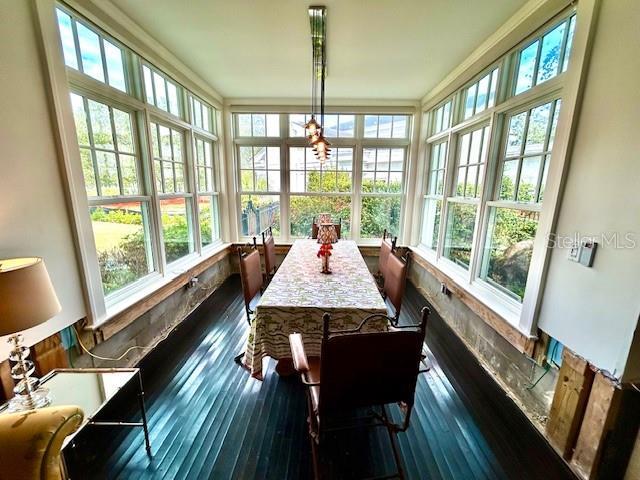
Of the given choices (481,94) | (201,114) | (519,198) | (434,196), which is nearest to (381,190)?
(434,196)

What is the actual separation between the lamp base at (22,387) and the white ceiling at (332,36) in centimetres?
228

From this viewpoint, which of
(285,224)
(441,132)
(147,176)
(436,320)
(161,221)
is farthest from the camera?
(285,224)

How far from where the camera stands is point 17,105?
134cm

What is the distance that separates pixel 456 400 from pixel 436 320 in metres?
1.20

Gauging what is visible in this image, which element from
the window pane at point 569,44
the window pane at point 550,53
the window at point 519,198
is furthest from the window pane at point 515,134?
the window pane at point 569,44

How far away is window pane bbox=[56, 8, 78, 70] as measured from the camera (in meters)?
1.65

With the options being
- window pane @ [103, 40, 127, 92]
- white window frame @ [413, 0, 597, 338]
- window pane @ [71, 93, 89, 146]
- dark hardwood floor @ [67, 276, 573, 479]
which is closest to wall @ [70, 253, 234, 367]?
dark hardwood floor @ [67, 276, 573, 479]

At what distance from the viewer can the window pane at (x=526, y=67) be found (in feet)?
6.31

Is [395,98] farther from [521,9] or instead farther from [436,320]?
[436,320]

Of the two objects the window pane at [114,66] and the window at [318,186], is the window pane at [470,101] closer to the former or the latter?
the window at [318,186]

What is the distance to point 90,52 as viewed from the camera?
1852mm

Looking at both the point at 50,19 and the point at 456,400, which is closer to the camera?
the point at 50,19

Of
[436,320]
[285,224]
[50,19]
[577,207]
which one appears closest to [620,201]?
[577,207]

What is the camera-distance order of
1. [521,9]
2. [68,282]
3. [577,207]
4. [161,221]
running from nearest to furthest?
[577,207] → [68,282] → [521,9] → [161,221]
